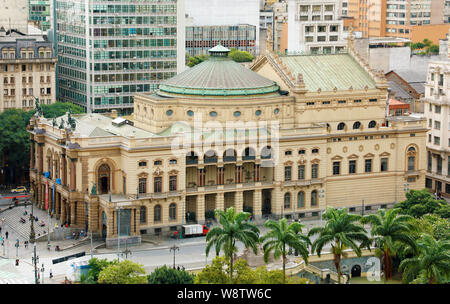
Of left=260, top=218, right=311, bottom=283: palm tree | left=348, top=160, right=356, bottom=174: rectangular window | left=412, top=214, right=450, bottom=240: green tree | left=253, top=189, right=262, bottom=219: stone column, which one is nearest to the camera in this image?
left=260, top=218, right=311, bottom=283: palm tree

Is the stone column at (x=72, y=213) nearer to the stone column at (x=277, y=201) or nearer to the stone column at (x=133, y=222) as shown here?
the stone column at (x=133, y=222)

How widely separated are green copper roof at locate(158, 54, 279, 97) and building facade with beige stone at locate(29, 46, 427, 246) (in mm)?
211

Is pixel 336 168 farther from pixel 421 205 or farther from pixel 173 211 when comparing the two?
pixel 173 211

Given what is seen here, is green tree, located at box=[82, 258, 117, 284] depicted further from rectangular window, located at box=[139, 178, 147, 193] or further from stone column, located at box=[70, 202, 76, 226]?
stone column, located at box=[70, 202, 76, 226]

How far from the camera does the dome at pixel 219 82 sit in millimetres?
144950

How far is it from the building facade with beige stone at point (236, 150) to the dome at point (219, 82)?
0.21 metres

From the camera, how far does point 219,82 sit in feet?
478

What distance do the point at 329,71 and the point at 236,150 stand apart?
1055 inches

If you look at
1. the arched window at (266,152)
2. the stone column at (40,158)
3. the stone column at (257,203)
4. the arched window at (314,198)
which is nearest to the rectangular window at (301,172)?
the arched window at (314,198)

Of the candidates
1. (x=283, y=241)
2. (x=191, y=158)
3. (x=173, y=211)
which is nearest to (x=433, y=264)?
(x=283, y=241)

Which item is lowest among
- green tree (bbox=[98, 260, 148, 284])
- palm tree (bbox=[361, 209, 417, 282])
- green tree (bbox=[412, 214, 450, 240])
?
green tree (bbox=[98, 260, 148, 284])

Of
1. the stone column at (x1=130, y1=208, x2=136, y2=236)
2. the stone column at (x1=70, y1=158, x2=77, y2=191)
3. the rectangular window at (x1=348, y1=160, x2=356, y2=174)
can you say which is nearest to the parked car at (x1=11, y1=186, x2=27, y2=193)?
the stone column at (x1=70, y1=158, x2=77, y2=191)

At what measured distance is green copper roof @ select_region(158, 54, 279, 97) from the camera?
14488cm
